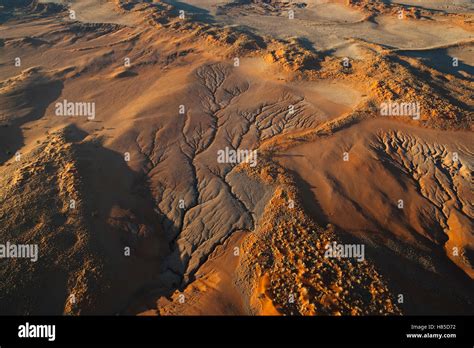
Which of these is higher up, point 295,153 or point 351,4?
point 351,4

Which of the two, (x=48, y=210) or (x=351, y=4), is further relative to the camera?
(x=351, y=4)

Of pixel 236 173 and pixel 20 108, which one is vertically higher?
pixel 20 108

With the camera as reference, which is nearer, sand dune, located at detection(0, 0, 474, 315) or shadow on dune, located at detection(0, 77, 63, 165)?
sand dune, located at detection(0, 0, 474, 315)

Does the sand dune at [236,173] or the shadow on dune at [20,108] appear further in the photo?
the shadow on dune at [20,108]

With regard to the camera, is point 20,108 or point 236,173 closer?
point 236,173

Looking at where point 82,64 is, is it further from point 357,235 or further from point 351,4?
Result: point 351,4
